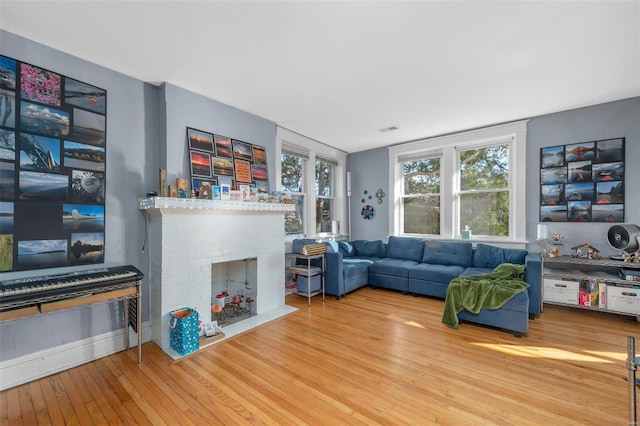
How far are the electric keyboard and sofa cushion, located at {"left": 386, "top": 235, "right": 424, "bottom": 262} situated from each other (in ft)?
12.8

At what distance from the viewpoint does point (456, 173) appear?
15.4 feet

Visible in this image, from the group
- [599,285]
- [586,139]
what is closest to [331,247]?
[599,285]

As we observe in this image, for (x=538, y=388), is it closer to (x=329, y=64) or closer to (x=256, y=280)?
(x=256, y=280)

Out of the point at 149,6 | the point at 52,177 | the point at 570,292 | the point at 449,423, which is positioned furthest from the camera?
the point at 570,292

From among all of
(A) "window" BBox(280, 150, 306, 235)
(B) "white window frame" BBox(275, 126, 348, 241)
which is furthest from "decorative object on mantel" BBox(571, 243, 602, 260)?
(A) "window" BBox(280, 150, 306, 235)

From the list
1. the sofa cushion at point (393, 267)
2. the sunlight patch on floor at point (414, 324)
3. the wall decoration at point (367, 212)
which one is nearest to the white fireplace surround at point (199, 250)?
the sunlight patch on floor at point (414, 324)

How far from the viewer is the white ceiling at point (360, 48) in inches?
72.8

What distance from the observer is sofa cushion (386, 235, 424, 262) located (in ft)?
15.4

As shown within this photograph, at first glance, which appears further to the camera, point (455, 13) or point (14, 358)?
point (14, 358)

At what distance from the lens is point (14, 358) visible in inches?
78.6

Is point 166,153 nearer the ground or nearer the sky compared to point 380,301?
nearer the sky

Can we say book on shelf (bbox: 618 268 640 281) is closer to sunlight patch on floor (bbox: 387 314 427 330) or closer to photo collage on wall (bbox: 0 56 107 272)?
sunlight patch on floor (bbox: 387 314 427 330)

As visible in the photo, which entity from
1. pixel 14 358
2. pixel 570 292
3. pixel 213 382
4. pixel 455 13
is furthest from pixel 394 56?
pixel 14 358

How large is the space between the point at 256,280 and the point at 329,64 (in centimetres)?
255
